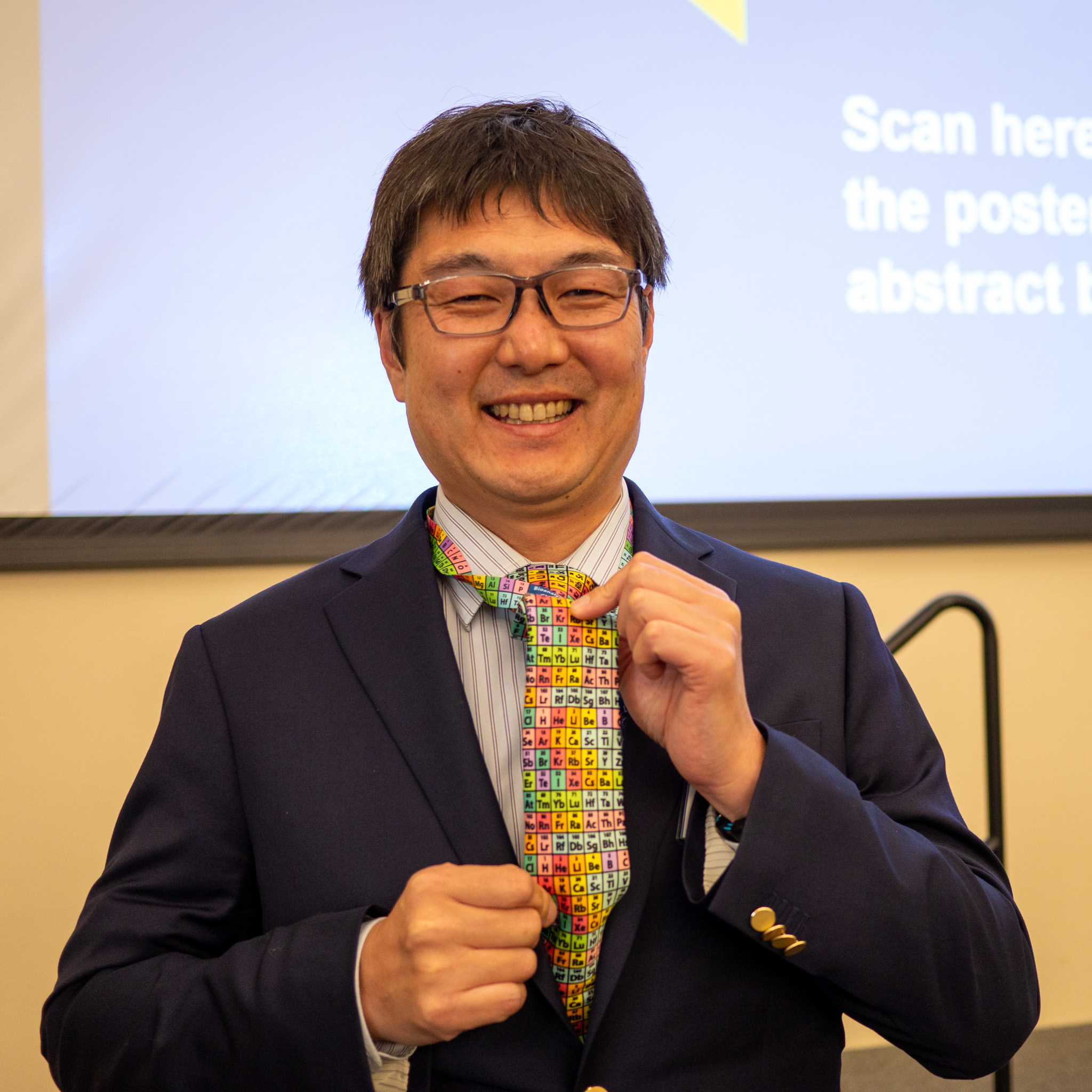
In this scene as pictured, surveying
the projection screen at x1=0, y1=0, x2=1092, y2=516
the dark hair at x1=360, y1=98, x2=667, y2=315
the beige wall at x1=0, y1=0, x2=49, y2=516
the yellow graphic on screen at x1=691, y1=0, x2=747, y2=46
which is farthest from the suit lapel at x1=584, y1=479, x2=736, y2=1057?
the yellow graphic on screen at x1=691, y1=0, x2=747, y2=46

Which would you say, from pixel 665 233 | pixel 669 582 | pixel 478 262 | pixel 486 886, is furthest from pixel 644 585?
pixel 665 233

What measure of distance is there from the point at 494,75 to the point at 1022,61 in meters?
1.42

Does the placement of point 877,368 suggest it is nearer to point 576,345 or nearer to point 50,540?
point 576,345

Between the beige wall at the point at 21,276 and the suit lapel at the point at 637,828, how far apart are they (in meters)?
1.73

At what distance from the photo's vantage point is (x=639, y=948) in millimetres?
1112

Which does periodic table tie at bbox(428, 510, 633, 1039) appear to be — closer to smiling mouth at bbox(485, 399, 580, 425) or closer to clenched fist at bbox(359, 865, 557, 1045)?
clenched fist at bbox(359, 865, 557, 1045)

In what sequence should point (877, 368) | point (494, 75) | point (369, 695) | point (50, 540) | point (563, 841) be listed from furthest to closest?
point (877, 368), point (494, 75), point (50, 540), point (369, 695), point (563, 841)

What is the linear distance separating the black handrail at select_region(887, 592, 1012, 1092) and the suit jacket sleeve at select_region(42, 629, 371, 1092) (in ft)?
4.97

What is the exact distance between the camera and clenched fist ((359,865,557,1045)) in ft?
3.06

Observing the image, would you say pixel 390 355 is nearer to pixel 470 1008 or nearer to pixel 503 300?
pixel 503 300

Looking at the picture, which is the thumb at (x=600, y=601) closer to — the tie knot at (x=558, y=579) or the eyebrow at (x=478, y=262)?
the tie knot at (x=558, y=579)

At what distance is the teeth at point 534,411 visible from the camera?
1.22 metres

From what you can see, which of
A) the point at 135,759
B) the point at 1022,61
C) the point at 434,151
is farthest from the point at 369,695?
the point at 1022,61

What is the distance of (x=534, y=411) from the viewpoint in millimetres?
1218
